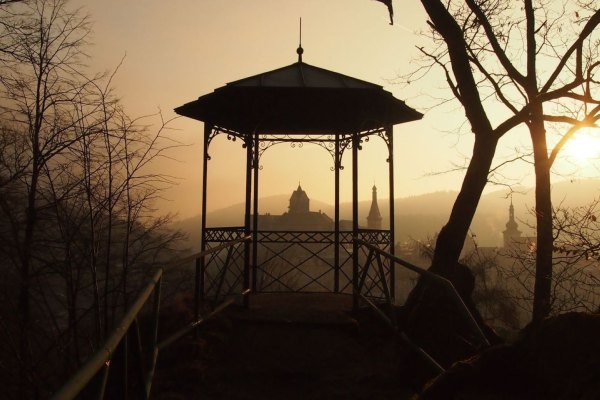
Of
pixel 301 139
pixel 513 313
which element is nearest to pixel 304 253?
pixel 513 313

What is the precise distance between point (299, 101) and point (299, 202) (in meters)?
69.7

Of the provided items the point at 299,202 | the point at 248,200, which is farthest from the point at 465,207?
the point at 299,202

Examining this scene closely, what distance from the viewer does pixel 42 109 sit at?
8039 mm

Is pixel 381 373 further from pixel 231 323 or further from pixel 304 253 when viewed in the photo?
pixel 304 253

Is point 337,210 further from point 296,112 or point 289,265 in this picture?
point 289,265

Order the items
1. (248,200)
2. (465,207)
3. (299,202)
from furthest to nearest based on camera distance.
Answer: (299,202), (248,200), (465,207)

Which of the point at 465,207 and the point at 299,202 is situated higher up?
the point at 299,202

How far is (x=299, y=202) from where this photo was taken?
78000 mm

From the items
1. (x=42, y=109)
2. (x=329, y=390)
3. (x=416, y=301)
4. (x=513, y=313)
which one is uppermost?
(x=42, y=109)

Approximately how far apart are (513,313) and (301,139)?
69.3 ft

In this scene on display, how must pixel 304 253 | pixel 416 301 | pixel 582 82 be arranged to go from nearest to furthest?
pixel 416 301 → pixel 582 82 → pixel 304 253

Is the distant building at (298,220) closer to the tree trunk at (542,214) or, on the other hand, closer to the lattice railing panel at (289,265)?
the lattice railing panel at (289,265)

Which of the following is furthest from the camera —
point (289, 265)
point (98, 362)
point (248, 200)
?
point (289, 265)

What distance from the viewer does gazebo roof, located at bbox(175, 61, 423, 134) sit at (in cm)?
772
